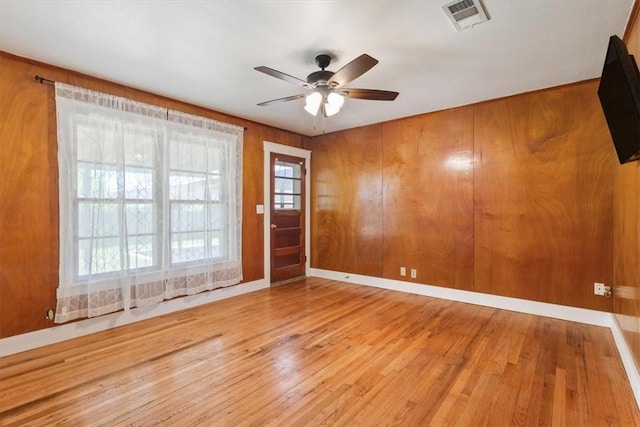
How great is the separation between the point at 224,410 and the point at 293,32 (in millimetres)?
2710

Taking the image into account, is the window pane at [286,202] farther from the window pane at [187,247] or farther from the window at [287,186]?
the window pane at [187,247]

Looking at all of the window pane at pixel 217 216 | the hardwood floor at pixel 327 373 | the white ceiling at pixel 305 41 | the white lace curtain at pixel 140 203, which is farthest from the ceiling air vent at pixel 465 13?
the window pane at pixel 217 216

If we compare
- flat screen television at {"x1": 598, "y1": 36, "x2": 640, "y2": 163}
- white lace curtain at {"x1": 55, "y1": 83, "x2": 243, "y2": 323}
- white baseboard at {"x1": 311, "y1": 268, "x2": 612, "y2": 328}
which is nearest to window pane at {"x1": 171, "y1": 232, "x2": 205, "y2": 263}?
white lace curtain at {"x1": 55, "y1": 83, "x2": 243, "y2": 323}

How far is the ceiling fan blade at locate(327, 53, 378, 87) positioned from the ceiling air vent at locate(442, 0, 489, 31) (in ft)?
1.95

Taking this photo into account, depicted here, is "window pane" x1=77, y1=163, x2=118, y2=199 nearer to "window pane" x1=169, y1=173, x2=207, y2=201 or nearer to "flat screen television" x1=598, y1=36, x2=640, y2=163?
"window pane" x1=169, y1=173, x2=207, y2=201

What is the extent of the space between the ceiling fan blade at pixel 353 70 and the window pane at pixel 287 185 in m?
2.75

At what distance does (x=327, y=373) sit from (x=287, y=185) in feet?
11.7

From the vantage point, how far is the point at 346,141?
530cm

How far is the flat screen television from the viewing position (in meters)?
1.67

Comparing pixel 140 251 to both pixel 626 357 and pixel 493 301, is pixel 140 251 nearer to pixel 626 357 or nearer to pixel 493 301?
pixel 493 301

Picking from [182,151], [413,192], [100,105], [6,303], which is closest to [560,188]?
[413,192]

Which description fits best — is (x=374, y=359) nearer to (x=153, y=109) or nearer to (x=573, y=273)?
(x=573, y=273)

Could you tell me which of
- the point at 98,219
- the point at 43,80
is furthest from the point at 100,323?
the point at 43,80

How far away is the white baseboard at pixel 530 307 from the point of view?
236cm
